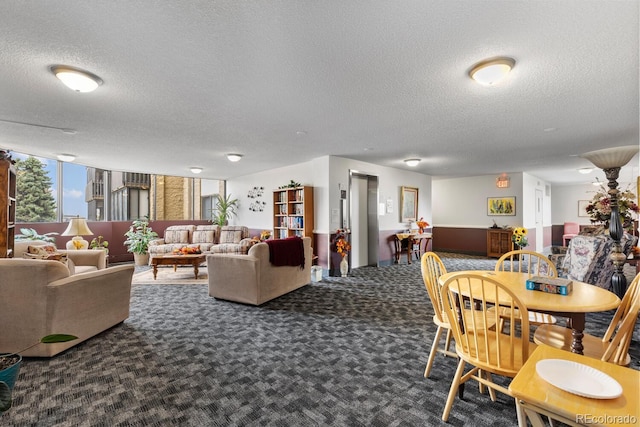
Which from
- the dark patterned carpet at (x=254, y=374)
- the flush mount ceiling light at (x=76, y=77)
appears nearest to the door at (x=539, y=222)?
the dark patterned carpet at (x=254, y=374)

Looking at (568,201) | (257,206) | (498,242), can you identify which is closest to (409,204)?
(498,242)

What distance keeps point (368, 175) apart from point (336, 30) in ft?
17.0

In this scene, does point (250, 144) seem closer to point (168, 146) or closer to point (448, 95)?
point (168, 146)

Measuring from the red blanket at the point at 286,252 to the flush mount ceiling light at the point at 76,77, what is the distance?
2.63 meters

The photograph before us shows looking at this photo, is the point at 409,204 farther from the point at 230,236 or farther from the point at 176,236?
the point at 176,236

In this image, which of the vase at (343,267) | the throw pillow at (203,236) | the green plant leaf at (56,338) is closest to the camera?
the green plant leaf at (56,338)

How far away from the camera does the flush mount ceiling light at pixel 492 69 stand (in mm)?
2283

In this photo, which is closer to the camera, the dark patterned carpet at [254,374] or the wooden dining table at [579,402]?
the wooden dining table at [579,402]

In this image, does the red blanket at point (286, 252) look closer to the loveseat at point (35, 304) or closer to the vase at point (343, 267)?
the vase at point (343, 267)

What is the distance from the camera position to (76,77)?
244cm

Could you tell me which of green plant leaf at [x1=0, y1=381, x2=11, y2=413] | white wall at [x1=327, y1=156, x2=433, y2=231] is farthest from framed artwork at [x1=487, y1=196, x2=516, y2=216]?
green plant leaf at [x1=0, y1=381, x2=11, y2=413]

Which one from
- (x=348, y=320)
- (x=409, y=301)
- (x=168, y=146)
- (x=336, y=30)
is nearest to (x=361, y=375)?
(x=348, y=320)

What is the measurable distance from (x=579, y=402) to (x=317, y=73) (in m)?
2.53

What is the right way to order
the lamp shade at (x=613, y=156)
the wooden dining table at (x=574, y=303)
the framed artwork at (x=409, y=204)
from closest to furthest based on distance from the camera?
the wooden dining table at (x=574, y=303)
the lamp shade at (x=613, y=156)
the framed artwork at (x=409, y=204)
